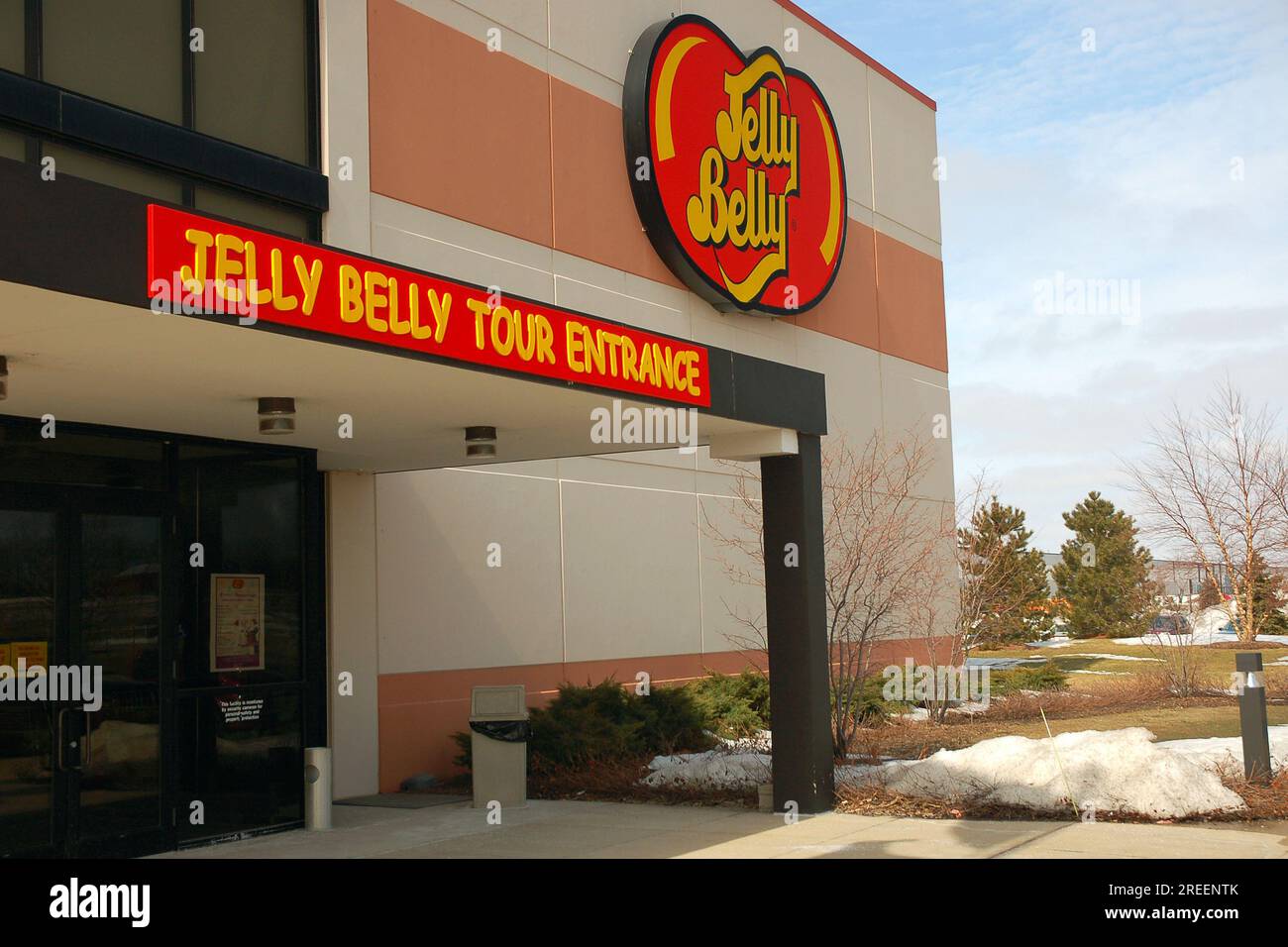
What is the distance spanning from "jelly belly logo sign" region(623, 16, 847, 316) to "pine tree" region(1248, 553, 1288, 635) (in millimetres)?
12641

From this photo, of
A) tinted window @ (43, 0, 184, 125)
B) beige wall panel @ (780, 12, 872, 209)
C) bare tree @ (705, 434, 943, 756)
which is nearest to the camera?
tinted window @ (43, 0, 184, 125)

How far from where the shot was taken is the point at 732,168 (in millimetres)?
20797

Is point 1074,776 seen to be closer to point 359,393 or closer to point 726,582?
point 359,393

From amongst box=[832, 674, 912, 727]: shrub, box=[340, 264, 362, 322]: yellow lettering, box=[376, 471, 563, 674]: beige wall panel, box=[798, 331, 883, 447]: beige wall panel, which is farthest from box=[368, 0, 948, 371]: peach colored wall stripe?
box=[340, 264, 362, 322]: yellow lettering

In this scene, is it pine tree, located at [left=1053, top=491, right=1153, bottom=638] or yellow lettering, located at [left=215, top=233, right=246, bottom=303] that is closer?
yellow lettering, located at [left=215, top=233, right=246, bottom=303]

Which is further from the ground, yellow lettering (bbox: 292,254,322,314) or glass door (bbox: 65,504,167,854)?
yellow lettering (bbox: 292,254,322,314)

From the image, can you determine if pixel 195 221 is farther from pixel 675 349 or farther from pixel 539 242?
pixel 539 242

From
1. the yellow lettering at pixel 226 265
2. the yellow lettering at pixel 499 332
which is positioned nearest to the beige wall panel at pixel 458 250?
the yellow lettering at pixel 499 332

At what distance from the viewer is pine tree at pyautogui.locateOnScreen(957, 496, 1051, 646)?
2144cm

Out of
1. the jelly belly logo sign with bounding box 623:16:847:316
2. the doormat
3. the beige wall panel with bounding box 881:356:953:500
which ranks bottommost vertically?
the doormat

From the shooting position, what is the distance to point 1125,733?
12.2 metres

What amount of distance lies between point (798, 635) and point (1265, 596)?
27.1 metres

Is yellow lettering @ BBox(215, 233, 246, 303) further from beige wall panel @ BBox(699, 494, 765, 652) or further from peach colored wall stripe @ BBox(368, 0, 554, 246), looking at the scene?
beige wall panel @ BBox(699, 494, 765, 652)

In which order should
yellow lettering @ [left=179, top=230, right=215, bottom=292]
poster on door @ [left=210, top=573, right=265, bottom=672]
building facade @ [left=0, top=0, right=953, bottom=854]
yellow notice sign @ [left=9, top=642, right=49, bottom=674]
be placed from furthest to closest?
poster on door @ [left=210, top=573, right=265, bottom=672]
yellow notice sign @ [left=9, top=642, right=49, bottom=674]
building facade @ [left=0, top=0, right=953, bottom=854]
yellow lettering @ [left=179, top=230, right=215, bottom=292]
